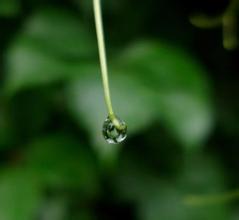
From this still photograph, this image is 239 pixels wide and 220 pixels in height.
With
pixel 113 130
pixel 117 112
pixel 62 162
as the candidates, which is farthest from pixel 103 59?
pixel 62 162

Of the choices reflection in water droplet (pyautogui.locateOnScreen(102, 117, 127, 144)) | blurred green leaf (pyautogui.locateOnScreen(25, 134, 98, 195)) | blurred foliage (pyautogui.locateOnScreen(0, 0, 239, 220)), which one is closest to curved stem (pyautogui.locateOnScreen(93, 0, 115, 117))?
reflection in water droplet (pyautogui.locateOnScreen(102, 117, 127, 144))

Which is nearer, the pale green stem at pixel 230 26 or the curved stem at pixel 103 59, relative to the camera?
the curved stem at pixel 103 59

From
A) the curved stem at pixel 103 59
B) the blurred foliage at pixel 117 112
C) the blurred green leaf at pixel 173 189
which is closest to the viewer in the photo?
the curved stem at pixel 103 59

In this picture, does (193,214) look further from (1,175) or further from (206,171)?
(1,175)

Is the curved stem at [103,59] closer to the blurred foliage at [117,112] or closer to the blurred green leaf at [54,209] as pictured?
the blurred foliage at [117,112]

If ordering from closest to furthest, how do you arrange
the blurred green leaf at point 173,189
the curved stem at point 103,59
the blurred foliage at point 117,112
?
the curved stem at point 103,59 < the blurred foliage at point 117,112 < the blurred green leaf at point 173,189

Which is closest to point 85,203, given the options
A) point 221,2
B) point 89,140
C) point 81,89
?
point 89,140

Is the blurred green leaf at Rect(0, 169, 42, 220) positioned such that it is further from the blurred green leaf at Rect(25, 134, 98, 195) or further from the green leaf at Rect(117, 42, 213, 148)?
the green leaf at Rect(117, 42, 213, 148)

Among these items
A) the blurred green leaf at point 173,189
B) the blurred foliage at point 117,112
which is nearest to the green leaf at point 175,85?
the blurred foliage at point 117,112
